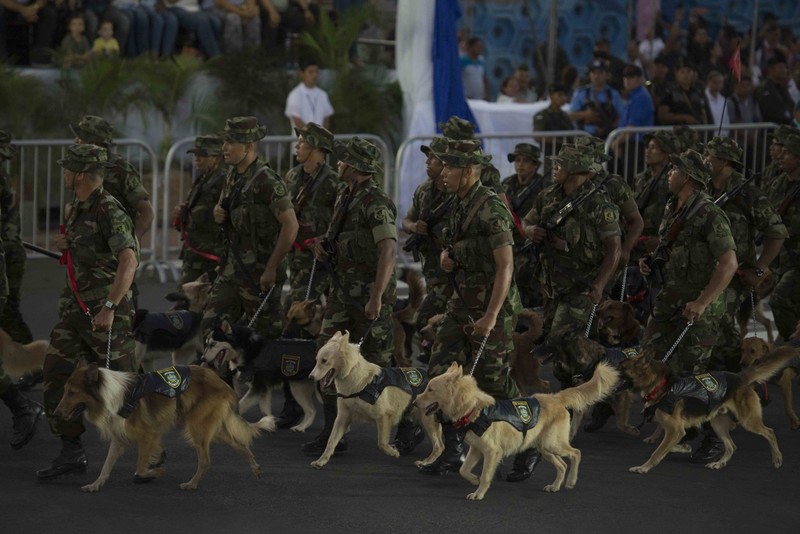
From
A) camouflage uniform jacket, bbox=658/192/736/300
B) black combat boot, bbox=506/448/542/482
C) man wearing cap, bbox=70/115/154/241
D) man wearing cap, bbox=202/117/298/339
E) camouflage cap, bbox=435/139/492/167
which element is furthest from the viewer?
man wearing cap, bbox=70/115/154/241

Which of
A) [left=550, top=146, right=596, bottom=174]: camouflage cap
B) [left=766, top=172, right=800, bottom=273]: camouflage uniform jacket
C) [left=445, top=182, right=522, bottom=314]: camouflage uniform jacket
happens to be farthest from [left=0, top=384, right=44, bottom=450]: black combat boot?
[left=766, top=172, right=800, bottom=273]: camouflage uniform jacket

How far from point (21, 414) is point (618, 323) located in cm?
435

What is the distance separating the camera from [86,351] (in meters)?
9.07

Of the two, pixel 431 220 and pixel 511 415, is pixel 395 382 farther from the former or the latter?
pixel 431 220

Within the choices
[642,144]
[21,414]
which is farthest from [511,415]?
[642,144]

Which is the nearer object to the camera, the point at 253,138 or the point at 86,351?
the point at 86,351

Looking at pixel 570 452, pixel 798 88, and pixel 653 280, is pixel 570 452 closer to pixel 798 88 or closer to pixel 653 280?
pixel 653 280

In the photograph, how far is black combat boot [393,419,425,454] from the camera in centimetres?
1005

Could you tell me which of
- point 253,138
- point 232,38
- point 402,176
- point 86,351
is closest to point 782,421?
point 253,138

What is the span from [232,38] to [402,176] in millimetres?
4398

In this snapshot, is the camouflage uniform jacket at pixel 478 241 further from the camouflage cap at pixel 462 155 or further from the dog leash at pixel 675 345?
the dog leash at pixel 675 345

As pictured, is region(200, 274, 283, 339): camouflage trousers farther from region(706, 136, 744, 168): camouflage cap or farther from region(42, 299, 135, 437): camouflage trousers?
region(706, 136, 744, 168): camouflage cap

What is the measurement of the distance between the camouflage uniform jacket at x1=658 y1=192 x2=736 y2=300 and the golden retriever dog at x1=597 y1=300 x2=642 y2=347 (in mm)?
856

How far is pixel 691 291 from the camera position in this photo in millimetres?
10000
